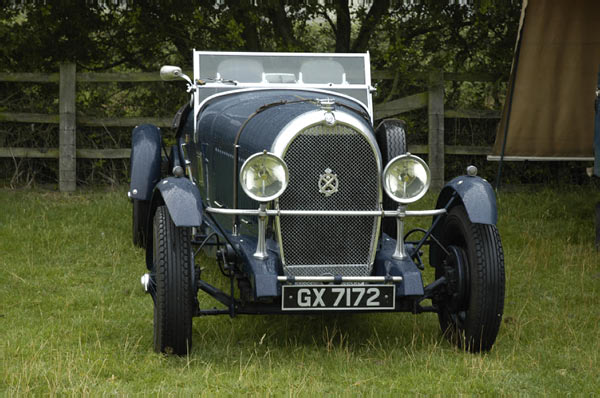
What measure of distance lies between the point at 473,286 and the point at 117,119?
265 inches

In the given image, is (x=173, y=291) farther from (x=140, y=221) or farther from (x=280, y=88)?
(x=140, y=221)

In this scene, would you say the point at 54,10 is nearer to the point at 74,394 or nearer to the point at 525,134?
the point at 525,134

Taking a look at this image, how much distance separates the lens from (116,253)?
23.2 feet

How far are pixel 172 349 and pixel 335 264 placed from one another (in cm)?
94

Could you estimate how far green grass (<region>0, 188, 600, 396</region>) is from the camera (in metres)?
4.05

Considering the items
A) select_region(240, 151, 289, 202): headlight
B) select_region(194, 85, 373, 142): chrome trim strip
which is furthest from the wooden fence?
select_region(240, 151, 289, 202): headlight

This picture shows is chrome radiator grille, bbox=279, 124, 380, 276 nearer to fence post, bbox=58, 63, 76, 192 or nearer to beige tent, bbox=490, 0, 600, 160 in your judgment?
beige tent, bbox=490, 0, 600, 160

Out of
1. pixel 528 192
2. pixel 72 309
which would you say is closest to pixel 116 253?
pixel 72 309

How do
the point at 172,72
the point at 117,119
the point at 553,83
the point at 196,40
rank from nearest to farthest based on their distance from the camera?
1. the point at 172,72
2. the point at 553,83
3. the point at 117,119
4. the point at 196,40

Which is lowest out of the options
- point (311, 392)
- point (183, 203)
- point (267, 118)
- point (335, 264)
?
point (311, 392)

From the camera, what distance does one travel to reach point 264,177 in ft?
14.3

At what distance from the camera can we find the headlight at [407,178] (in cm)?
447

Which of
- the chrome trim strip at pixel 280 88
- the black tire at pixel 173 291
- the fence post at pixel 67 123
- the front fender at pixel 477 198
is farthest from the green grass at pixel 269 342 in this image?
the fence post at pixel 67 123

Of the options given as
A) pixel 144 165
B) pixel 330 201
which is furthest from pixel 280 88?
pixel 330 201
